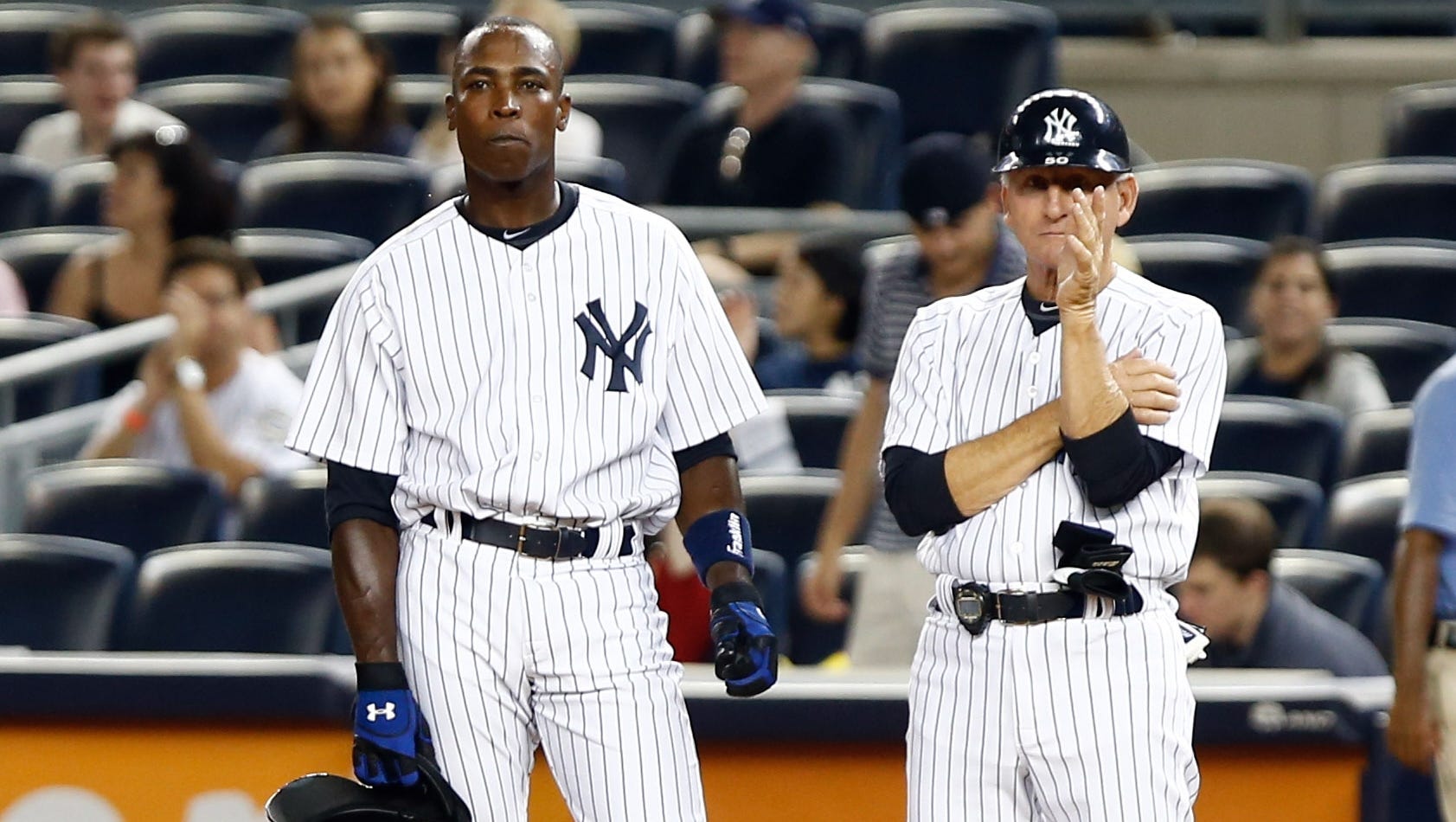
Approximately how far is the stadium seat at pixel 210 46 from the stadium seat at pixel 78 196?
1223mm

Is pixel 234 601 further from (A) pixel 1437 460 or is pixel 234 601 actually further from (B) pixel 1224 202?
(B) pixel 1224 202

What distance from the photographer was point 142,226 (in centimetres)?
675

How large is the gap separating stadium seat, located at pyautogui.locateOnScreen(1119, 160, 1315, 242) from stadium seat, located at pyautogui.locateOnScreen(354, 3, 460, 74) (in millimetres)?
2834

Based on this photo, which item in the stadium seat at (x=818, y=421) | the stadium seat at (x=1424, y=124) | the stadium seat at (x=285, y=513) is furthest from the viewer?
the stadium seat at (x=1424, y=124)

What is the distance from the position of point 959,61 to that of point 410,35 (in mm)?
2246

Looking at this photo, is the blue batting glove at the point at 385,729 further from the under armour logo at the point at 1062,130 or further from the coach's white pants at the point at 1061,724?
the under armour logo at the point at 1062,130

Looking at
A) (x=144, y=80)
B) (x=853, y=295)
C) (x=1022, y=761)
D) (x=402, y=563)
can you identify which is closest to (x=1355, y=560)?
(x=853, y=295)

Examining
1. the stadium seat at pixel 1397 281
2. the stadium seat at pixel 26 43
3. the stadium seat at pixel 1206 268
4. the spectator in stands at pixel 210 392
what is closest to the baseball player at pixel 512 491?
the spectator in stands at pixel 210 392

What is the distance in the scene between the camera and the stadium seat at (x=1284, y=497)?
5523mm

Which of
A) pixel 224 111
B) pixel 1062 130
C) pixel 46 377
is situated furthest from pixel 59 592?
pixel 224 111

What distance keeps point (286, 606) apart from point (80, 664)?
3.45ft

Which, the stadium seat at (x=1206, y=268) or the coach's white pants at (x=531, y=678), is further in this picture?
the stadium seat at (x=1206, y=268)

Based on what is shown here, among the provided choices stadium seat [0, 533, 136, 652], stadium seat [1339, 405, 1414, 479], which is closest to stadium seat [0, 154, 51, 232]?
stadium seat [0, 533, 136, 652]

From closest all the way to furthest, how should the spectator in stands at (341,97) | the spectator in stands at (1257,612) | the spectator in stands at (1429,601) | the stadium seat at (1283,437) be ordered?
the spectator in stands at (1429,601) < the spectator in stands at (1257,612) < the stadium seat at (1283,437) < the spectator in stands at (341,97)
